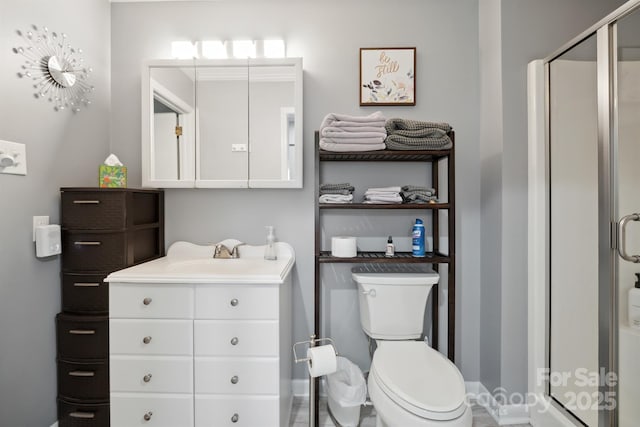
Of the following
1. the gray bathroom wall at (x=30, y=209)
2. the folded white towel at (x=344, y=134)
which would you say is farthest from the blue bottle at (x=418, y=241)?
the gray bathroom wall at (x=30, y=209)

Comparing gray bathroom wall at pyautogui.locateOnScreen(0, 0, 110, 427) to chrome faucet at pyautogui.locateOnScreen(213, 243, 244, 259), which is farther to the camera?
chrome faucet at pyautogui.locateOnScreen(213, 243, 244, 259)

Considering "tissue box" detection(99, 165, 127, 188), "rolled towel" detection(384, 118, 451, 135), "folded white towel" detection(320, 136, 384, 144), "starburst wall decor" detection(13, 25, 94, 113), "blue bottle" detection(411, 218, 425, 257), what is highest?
"starburst wall decor" detection(13, 25, 94, 113)

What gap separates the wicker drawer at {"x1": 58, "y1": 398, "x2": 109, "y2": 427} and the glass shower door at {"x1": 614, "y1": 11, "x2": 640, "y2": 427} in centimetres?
237

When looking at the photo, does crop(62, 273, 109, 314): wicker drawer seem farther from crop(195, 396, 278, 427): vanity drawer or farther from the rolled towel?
the rolled towel

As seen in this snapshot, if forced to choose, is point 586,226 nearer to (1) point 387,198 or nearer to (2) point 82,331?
(1) point 387,198

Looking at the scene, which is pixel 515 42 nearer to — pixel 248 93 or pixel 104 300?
pixel 248 93

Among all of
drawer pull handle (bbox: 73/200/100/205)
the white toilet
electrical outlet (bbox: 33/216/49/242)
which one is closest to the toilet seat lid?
the white toilet

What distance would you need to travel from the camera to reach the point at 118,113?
210cm

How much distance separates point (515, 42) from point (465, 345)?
179cm

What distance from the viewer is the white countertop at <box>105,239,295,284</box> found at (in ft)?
4.94

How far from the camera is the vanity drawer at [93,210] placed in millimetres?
1649

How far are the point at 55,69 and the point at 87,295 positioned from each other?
1153 mm

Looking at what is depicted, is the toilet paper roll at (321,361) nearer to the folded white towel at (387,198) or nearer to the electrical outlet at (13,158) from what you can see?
the folded white towel at (387,198)

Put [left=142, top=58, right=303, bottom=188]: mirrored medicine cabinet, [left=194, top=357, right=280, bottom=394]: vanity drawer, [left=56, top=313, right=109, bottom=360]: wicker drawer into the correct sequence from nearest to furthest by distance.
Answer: [left=194, top=357, right=280, bottom=394]: vanity drawer
[left=56, top=313, right=109, bottom=360]: wicker drawer
[left=142, top=58, right=303, bottom=188]: mirrored medicine cabinet
